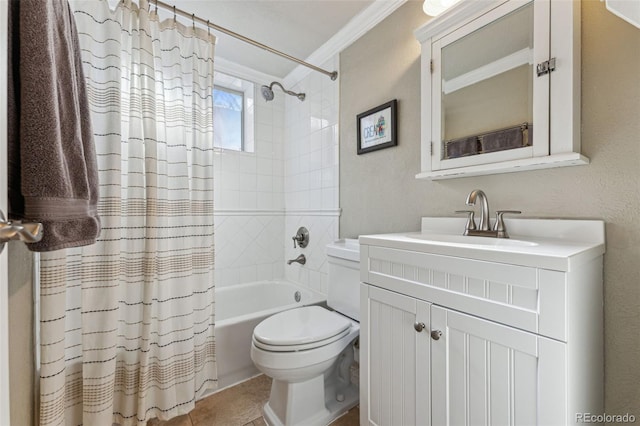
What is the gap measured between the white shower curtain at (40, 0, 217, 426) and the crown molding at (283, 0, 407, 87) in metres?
0.88

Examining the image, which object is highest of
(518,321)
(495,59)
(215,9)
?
(215,9)

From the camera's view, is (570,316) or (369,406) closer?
(570,316)

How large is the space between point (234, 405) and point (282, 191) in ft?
5.64

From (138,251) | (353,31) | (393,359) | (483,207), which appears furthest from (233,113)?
(393,359)

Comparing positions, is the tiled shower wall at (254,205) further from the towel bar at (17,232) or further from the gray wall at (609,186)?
the towel bar at (17,232)

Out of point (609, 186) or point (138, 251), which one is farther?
point (138, 251)

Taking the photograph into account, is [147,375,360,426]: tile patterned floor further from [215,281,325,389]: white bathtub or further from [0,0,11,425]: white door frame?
[0,0,11,425]: white door frame

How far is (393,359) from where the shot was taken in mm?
1073

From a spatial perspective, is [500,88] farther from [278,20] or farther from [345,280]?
[278,20]

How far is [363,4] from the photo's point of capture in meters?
1.71

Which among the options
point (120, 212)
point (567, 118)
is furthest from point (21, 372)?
point (567, 118)

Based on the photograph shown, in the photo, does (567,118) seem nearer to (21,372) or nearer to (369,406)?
(369,406)

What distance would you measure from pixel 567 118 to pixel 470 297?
716mm

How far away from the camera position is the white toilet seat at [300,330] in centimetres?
127
